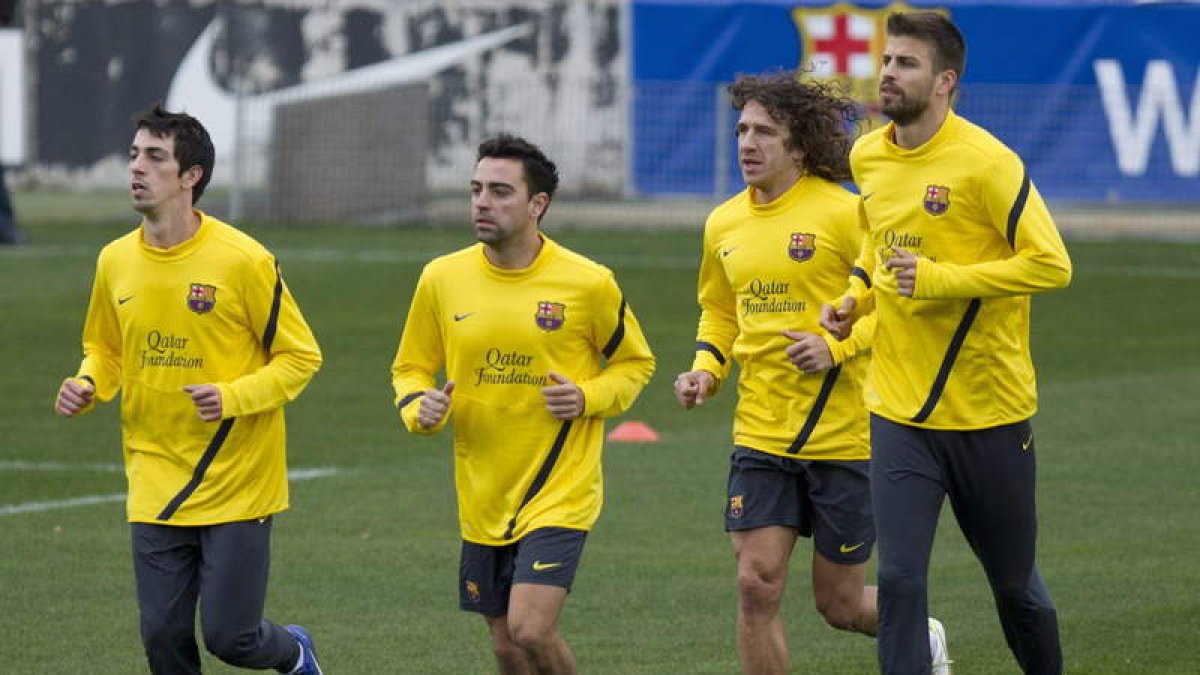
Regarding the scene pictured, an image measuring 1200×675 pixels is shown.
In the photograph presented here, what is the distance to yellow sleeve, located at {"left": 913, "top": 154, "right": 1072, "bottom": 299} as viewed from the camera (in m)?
8.22

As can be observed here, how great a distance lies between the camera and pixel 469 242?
2819cm

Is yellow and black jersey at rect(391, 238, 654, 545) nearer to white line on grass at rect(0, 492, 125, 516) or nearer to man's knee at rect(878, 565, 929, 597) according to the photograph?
man's knee at rect(878, 565, 929, 597)

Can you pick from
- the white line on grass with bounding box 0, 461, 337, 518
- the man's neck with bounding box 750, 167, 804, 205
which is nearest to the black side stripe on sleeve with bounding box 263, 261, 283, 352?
the man's neck with bounding box 750, 167, 804, 205

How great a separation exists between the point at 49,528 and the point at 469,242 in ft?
49.1

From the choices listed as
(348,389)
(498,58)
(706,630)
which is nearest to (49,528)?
(706,630)

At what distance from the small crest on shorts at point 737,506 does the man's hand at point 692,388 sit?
0.41m

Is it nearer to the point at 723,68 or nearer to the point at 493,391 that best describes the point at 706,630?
the point at 493,391

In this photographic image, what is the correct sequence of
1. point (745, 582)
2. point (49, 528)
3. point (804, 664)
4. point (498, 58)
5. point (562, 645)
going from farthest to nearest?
point (498, 58) < point (49, 528) < point (804, 664) < point (745, 582) < point (562, 645)

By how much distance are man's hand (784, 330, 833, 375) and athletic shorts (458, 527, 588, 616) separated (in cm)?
103

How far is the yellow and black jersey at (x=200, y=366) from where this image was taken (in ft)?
27.9

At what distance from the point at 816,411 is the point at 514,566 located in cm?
142

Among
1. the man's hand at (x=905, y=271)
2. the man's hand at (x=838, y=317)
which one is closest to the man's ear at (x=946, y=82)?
the man's hand at (x=905, y=271)

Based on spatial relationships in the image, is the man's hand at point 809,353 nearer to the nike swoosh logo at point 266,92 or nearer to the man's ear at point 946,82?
the man's ear at point 946,82

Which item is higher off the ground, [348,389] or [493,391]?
[493,391]
